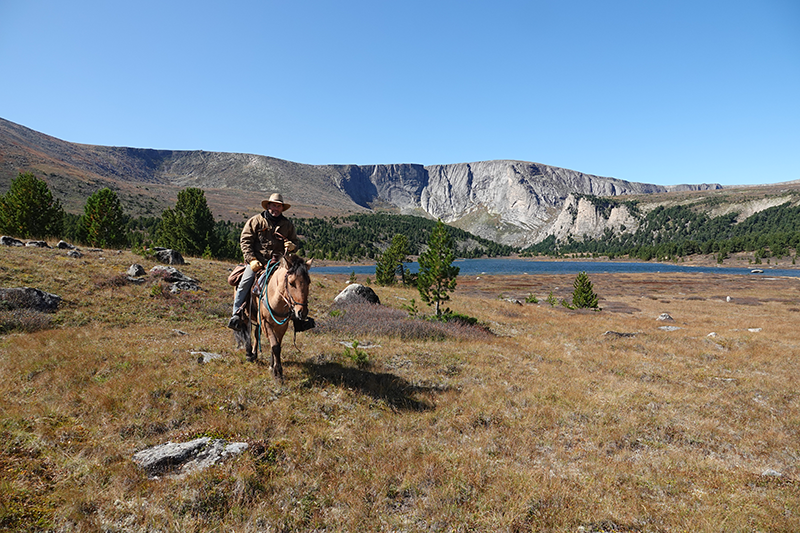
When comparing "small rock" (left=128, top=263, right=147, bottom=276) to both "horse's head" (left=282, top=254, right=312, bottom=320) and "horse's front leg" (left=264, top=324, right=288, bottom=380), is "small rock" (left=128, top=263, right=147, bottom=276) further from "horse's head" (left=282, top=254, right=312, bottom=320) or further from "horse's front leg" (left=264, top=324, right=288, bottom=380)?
"horse's head" (left=282, top=254, right=312, bottom=320)

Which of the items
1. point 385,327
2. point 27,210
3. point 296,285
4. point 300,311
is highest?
point 27,210

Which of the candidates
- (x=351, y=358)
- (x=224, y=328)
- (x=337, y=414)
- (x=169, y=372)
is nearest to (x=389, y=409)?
(x=337, y=414)

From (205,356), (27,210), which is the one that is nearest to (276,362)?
(205,356)

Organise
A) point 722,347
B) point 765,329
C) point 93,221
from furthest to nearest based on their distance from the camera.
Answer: point 93,221, point 765,329, point 722,347

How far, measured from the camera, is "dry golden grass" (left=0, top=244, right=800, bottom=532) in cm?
456

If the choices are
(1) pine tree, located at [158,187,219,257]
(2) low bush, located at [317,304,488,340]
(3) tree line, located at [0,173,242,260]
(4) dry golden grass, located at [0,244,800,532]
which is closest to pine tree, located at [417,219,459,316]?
(2) low bush, located at [317,304,488,340]

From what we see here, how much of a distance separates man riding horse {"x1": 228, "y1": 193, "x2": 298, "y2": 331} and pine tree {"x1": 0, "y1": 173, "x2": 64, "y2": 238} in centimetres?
4324

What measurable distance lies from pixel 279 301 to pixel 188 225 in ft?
153

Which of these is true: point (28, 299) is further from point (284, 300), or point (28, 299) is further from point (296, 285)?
point (296, 285)

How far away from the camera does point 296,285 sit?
24.2 ft

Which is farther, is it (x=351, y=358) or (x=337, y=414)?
(x=351, y=358)

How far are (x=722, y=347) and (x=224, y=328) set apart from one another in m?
26.5

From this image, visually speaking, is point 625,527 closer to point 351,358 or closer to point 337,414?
point 337,414

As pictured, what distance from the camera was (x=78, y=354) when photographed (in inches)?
341
